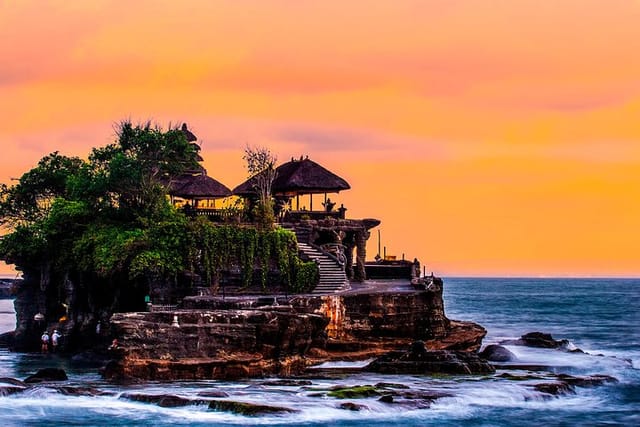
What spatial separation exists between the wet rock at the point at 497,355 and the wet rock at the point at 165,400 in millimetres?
20007

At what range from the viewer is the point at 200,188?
63.0 meters

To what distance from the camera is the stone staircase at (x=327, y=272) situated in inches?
2105

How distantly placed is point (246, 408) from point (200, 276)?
1754 cm

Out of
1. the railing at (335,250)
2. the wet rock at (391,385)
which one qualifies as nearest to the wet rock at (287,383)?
the wet rock at (391,385)

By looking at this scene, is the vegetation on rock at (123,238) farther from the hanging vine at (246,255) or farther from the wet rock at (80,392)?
the wet rock at (80,392)

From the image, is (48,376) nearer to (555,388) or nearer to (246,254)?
(246,254)

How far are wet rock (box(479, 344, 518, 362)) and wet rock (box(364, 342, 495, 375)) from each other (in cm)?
542

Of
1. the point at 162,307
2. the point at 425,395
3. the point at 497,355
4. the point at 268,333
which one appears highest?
the point at 162,307

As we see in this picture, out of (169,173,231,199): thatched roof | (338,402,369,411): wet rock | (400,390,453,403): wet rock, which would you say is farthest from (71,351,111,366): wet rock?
(400,390,453,403): wet rock

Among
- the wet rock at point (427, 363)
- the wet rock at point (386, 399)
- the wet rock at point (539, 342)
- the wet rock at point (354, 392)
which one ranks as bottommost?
the wet rock at point (386, 399)

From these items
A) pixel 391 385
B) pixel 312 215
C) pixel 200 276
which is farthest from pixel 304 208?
pixel 391 385

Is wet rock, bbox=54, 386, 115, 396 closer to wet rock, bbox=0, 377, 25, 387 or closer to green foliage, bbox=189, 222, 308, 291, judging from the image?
wet rock, bbox=0, 377, 25, 387

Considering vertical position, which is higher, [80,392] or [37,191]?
[37,191]

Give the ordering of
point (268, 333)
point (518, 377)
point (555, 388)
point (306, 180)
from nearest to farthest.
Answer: point (555, 388), point (268, 333), point (518, 377), point (306, 180)
